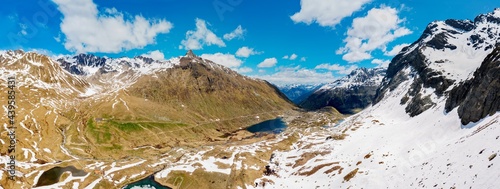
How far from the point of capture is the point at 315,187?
91.4 meters

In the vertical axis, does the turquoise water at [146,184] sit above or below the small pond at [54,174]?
below

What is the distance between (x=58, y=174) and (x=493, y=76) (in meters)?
182

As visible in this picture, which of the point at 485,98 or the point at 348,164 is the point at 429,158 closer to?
the point at 348,164

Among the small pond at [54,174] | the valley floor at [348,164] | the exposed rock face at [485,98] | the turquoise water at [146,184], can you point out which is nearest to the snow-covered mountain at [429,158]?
the exposed rock face at [485,98]

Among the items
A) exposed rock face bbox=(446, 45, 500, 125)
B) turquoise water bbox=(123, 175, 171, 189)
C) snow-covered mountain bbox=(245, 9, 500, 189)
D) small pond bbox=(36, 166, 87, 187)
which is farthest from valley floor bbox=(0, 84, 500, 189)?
exposed rock face bbox=(446, 45, 500, 125)

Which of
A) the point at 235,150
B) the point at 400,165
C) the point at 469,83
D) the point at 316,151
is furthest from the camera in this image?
the point at 235,150

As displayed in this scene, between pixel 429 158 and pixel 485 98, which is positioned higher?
pixel 485 98

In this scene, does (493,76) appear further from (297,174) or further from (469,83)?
(297,174)

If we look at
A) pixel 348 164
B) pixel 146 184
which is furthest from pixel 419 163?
pixel 146 184

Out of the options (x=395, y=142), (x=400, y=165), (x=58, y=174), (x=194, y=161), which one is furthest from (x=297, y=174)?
(x=58, y=174)

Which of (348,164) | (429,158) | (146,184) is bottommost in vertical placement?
(348,164)

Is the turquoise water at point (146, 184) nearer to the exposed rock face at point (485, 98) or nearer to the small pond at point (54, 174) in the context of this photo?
the small pond at point (54, 174)

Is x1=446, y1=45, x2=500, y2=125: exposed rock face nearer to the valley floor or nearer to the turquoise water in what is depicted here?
the valley floor

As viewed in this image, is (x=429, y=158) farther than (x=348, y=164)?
No
